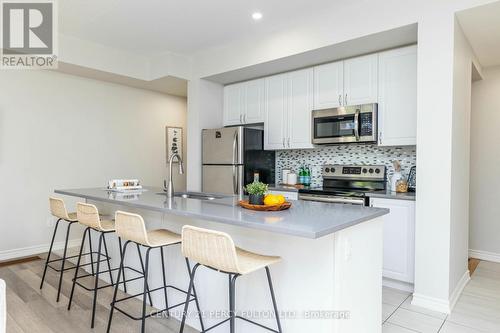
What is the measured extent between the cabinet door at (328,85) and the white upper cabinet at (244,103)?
81 cm

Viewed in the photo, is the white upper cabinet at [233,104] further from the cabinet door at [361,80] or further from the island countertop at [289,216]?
the island countertop at [289,216]

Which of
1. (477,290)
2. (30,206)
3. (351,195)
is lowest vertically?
(477,290)

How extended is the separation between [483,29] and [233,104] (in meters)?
2.93

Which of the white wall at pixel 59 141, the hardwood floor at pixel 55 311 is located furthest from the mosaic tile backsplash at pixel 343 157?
the hardwood floor at pixel 55 311

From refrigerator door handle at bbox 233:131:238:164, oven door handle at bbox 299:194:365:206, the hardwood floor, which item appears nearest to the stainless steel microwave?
oven door handle at bbox 299:194:365:206

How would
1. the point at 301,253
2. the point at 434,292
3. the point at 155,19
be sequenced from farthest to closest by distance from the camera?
the point at 155,19 < the point at 434,292 < the point at 301,253

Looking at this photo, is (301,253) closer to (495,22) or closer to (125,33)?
(495,22)

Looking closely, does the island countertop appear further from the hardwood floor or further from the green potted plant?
the hardwood floor

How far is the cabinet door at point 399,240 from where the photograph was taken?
2.86m

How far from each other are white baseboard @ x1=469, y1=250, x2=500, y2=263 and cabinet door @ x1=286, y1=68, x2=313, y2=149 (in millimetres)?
2438

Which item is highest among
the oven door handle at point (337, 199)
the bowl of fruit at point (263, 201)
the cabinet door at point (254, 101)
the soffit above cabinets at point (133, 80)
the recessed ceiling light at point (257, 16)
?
the recessed ceiling light at point (257, 16)

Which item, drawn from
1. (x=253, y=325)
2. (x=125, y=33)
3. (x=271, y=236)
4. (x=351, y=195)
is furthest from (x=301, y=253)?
(x=125, y=33)

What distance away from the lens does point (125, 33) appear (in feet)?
12.3

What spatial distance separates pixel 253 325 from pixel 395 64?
8.87 ft
